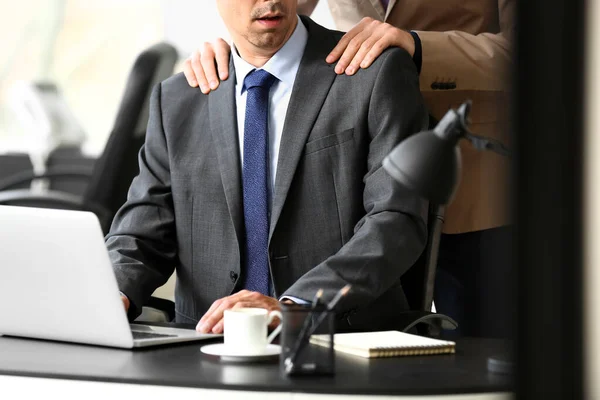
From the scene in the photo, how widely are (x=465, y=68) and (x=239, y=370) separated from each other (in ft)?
3.28

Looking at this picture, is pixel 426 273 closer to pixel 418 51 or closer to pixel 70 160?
pixel 418 51

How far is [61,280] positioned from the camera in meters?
1.21

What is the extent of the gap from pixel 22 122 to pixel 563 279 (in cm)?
512

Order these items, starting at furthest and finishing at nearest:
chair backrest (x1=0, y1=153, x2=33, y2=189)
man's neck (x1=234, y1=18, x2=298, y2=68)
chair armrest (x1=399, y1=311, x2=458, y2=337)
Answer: chair backrest (x1=0, y1=153, x2=33, y2=189) → man's neck (x1=234, y1=18, x2=298, y2=68) → chair armrest (x1=399, y1=311, x2=458, y2=337)

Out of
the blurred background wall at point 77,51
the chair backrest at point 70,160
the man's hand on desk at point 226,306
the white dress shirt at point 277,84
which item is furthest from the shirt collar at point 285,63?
the chair backrest at point 70,160

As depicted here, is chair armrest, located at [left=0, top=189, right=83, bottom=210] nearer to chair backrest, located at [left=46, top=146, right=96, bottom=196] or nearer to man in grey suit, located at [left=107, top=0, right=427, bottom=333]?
man in grey suit, located at [left=107, top=0, right=427, bottom=333]

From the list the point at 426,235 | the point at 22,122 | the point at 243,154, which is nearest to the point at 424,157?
the point at 426,235

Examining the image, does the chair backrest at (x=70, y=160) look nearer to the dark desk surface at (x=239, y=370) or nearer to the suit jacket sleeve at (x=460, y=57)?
the suit jacket sleeve at (x=460, y=57)

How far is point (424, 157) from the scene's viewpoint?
885mm

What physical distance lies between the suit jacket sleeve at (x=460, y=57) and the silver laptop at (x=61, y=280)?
85 cm

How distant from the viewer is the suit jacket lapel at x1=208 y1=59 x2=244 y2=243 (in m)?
1.74

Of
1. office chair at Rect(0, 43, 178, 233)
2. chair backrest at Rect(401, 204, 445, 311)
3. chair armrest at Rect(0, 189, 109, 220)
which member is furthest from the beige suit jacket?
chair armrest at Rect(0, 189, 109, 220)

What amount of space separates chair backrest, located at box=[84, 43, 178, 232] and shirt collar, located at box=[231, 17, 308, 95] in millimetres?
1093

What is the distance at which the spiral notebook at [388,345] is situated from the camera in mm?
1150
